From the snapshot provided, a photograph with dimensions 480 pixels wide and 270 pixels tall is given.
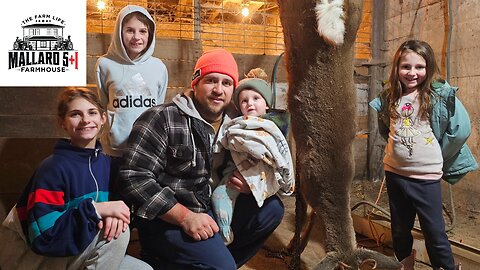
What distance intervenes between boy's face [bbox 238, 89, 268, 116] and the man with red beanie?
7 centimetres

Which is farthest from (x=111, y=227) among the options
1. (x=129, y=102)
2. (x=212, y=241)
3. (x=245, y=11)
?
(x=245, y=11)

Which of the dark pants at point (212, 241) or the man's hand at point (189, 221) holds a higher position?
the man's hand at point (189, 221)

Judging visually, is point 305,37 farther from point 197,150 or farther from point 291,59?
point 197,150

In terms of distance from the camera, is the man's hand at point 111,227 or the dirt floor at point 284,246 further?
the dirt floor at point 284,246

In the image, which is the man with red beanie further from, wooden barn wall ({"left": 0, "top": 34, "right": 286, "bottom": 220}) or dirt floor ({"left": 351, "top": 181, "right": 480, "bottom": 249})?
dirt floor ({"left": 351, "top": 181, "right": 480, "bottom": 249})

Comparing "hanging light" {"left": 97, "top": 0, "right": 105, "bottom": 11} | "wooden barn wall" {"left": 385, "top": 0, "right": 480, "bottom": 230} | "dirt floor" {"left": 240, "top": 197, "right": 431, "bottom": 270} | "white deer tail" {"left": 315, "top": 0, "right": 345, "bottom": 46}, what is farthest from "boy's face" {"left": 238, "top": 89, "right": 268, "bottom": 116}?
"hanging light" {"left": 97, "top": 0, "right": 105, "bottom": 11}

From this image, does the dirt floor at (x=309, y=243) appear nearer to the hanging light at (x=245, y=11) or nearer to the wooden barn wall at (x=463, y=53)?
the wooden barn wall at (x=463, y=53)

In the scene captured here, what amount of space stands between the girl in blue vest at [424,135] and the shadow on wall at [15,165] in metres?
2.10

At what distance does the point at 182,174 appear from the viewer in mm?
1808

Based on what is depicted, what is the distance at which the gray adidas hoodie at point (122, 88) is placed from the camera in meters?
2.15

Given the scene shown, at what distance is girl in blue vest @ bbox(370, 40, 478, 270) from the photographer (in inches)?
88.4

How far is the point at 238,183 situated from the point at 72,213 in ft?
2.31

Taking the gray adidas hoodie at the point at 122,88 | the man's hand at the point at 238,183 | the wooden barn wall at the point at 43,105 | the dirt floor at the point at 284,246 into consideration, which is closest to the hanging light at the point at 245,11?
the wooden barn wall at the point at 43,105

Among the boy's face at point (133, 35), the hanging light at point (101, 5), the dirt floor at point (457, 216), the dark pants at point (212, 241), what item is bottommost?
the dirt floor at point (457, 216)
